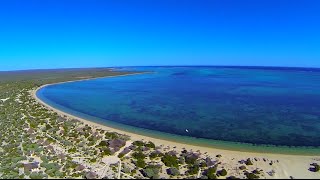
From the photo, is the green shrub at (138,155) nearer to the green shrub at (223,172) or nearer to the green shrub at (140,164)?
the green shrub at (140,164)

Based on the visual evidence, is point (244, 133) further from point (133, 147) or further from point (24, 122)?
point (24, 122)

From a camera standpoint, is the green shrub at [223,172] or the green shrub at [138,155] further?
the green shrub at [138,155]

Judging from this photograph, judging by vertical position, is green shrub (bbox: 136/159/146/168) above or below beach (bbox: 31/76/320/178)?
above

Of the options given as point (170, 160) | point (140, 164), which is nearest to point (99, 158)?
point (140, 164)

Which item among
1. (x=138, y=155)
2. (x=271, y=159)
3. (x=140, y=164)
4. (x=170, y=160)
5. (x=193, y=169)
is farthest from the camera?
(x=138, y=155)

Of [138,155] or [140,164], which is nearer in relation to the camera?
[140,164]

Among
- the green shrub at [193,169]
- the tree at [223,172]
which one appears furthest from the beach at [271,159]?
the green shrub at [193,169]

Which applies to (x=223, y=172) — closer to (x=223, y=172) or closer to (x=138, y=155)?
(x=223, y=172)

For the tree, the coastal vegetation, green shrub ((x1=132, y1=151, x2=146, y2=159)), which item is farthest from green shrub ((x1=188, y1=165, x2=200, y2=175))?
green shrub ((x1=132, y1=151, x2=146, y2=159))

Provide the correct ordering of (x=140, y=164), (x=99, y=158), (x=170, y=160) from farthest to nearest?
(x=99, y=158), (x=170, y=160), (x=140, y=164)

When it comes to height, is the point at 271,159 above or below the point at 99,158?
below

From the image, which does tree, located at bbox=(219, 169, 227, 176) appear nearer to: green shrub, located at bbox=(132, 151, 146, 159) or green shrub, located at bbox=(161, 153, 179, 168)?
green shrub, located at bbox=(161, 153, 179, 168)
